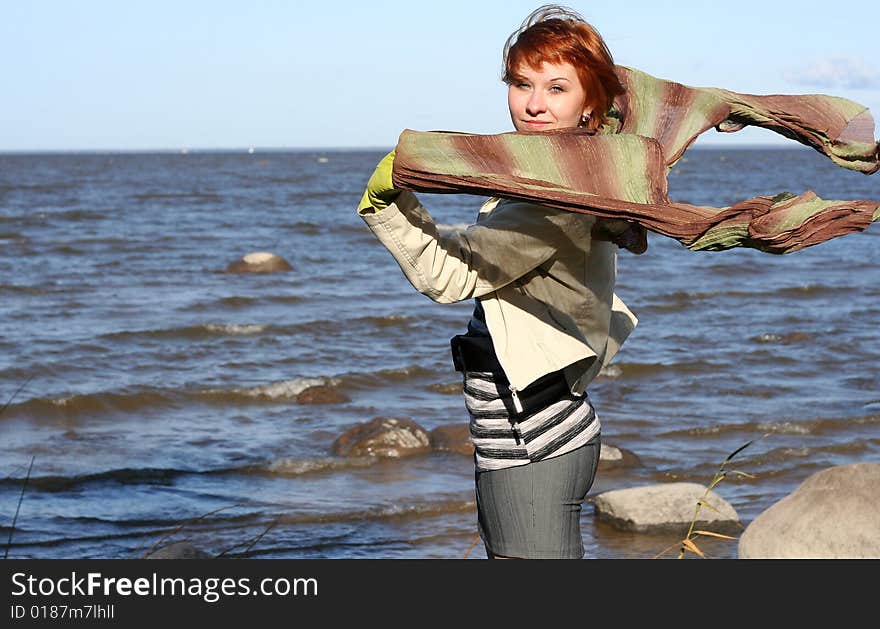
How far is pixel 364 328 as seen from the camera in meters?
13.1

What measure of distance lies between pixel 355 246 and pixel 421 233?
66.7 ft

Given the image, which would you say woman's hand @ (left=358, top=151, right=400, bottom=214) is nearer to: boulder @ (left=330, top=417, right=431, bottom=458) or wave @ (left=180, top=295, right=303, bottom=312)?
boulder @ (left=330, top=417, right=431, bottom=458)

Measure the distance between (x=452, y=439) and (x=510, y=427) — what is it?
567 centimetres

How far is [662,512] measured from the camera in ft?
19.9

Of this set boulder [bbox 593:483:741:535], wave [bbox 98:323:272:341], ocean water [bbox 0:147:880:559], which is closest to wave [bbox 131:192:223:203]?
ocean water [bbox 0:147:880:559]

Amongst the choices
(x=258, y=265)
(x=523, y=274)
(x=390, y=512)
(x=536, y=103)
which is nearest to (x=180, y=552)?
(x=390, y=512)

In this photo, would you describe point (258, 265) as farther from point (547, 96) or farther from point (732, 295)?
point (547, 96)

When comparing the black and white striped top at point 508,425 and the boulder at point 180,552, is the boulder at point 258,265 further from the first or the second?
the black and white striped top at point 508,425

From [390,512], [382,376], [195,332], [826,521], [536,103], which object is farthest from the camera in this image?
[195,332]

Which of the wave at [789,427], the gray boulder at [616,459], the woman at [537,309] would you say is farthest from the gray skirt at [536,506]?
the wave at [789,427]

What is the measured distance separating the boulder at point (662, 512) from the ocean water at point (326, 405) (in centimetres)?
12

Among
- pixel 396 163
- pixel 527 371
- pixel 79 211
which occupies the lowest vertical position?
pixel 79 211
